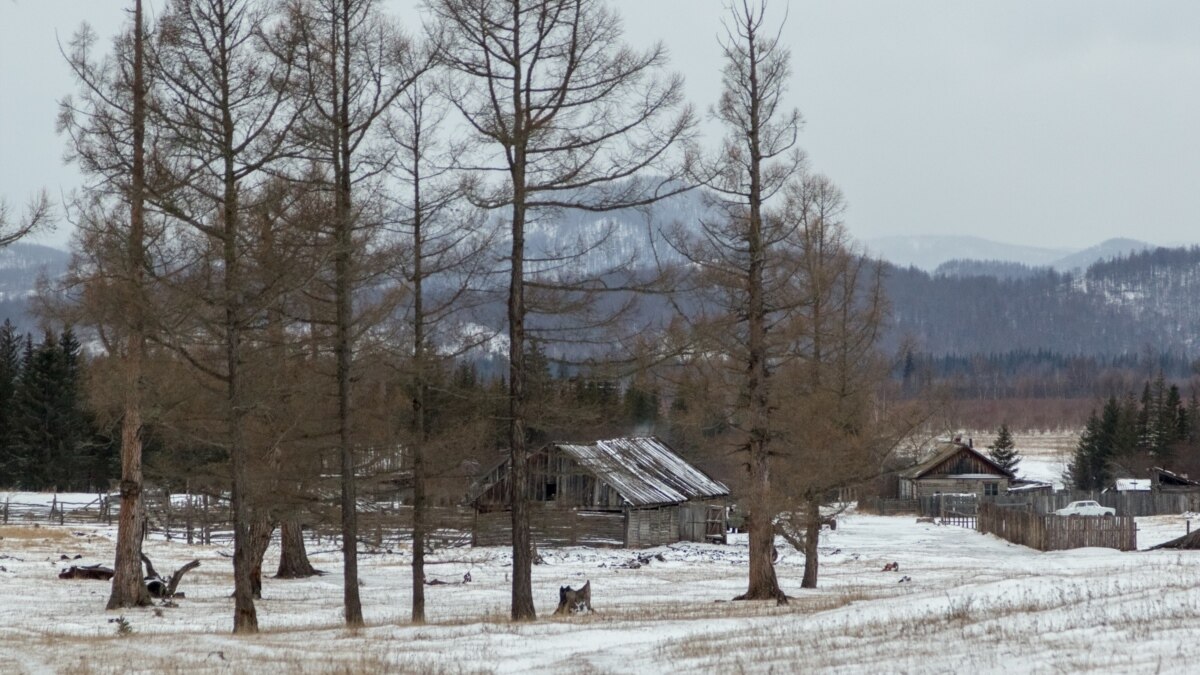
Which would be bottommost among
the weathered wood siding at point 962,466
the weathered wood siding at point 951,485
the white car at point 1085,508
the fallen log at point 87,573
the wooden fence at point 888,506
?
the wooden fence at point 888,506

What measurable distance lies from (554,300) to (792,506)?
9.09 m

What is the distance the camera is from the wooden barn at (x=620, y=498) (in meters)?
53.4

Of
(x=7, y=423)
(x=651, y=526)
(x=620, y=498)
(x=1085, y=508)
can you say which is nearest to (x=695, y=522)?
(x=651, y=526)

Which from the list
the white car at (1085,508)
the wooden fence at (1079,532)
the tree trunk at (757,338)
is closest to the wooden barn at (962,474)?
the white car at (1085,508)

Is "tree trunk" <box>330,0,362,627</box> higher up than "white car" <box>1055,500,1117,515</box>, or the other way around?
"tree trunk" <box>330,0,362,627</box>

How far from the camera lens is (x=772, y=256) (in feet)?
78.4

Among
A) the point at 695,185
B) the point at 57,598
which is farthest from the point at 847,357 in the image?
the point at 57,598

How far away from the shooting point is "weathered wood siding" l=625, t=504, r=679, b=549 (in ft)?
176

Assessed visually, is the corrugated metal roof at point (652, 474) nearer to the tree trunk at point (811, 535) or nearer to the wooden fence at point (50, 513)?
the tree trunk at point (811, 535)

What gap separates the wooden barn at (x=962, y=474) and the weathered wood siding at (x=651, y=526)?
4310 cm

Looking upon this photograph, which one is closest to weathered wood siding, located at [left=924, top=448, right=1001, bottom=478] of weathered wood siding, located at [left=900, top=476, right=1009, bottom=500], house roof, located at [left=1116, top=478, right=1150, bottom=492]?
weathered wood siding, located at [left=900, top=476, right=1009, bottom=500]

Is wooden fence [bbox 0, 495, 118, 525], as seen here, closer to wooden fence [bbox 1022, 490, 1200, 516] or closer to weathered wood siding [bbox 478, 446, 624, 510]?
weathered wood siding [bbox 478, 446, 624, 510]

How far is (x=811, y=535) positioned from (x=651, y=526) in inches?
1035

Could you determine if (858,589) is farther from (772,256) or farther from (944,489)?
(944,489)
